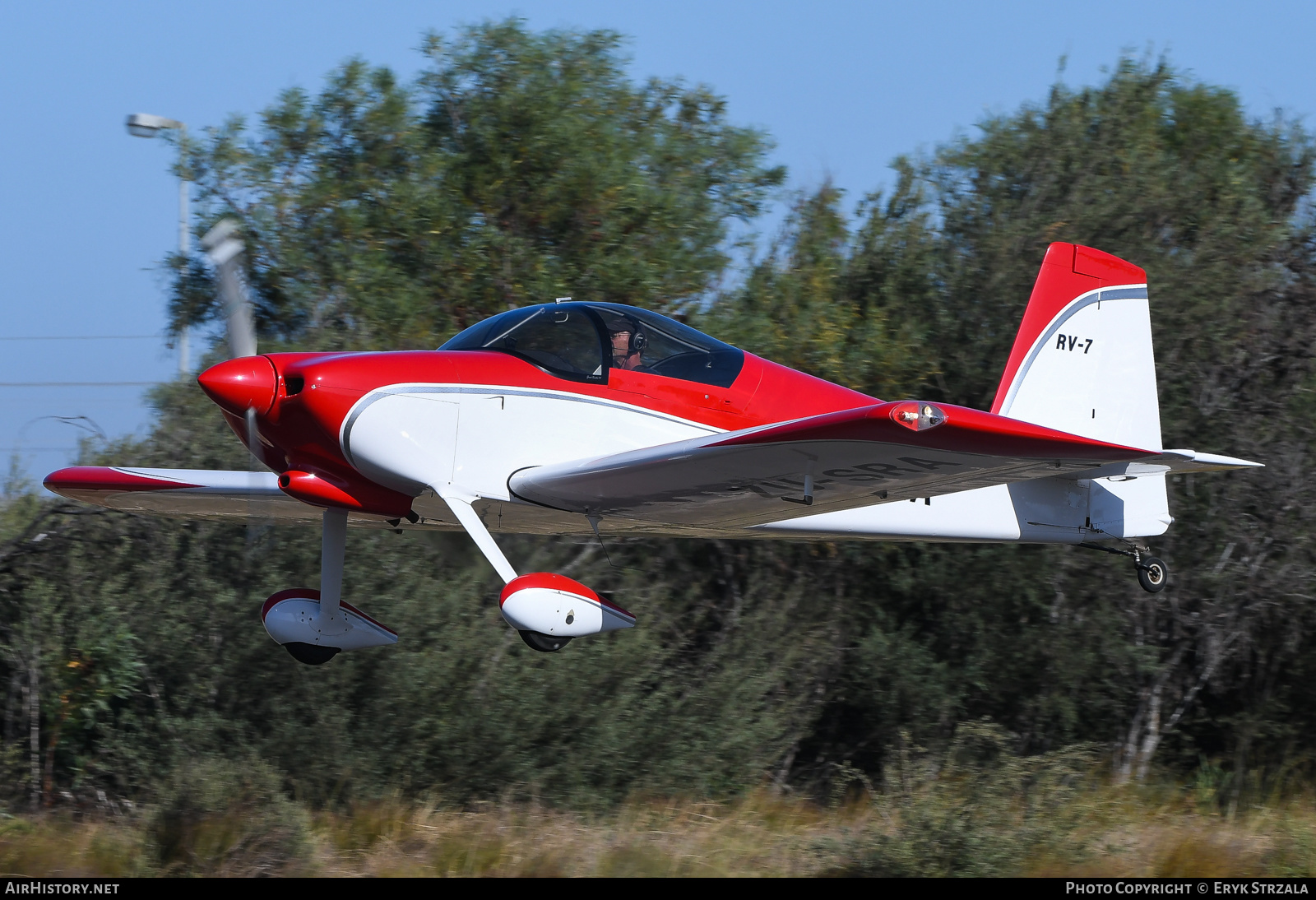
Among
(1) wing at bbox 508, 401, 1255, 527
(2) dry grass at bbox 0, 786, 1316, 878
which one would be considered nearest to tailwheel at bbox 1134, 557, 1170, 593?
(1) wing at bbox 508, 401, 1255, 527

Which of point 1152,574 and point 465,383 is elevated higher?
point 465,383

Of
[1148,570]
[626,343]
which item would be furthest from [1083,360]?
[626,343]

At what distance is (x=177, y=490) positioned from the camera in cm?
725

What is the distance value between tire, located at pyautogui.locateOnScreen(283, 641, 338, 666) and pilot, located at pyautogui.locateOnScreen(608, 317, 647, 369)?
2.33m

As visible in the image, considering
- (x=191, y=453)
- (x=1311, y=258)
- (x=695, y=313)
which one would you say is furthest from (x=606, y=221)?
(x=1311, y=258)

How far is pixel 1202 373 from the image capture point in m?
12.3

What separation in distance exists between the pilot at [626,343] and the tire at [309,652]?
2.33 metres

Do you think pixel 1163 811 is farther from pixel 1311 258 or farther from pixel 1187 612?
pixel 1311 258

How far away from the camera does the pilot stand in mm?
6301

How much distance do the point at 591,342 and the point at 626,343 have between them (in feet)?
0.64

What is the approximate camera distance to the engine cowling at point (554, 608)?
18.4 ft

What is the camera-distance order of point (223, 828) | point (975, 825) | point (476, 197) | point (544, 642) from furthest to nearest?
point (476, 197) → point (223, 828) → point (975, 825) → point (544, 642)

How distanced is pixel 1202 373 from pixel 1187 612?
8.23 ft

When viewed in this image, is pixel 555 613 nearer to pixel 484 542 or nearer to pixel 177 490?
pixel 484 542
